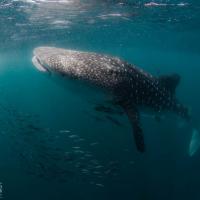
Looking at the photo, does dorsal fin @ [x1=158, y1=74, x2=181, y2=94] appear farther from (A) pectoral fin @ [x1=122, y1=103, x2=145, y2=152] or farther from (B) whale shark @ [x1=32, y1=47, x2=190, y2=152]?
(A) pectoral fin @ [x1=122, y1=103, x2=145, y2=152]

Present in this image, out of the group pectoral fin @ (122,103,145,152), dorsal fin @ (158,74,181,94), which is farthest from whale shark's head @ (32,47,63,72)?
dorsal fin @ (158,74,181,94)

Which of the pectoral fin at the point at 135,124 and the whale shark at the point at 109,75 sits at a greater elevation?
the whale shark at the point at 109,75

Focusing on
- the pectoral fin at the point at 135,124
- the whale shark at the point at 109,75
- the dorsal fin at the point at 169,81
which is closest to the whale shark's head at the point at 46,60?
the whale shark at the point at 109,75

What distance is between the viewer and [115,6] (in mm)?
16141

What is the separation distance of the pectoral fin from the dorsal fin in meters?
1.72

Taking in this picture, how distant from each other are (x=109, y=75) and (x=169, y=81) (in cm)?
237

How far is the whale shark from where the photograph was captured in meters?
5.27

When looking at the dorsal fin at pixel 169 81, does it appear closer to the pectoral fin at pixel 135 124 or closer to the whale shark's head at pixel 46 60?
the pectoral fin at pixel 135 124

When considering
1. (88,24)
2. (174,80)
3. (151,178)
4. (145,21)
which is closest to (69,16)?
(88,24)

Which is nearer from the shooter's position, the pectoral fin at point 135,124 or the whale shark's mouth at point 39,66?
the pectoral fin at point 135,124

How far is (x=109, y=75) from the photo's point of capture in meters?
5.53

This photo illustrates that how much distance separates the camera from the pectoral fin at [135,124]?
5.22 m

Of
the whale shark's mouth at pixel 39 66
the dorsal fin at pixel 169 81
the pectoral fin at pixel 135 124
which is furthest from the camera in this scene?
the dorsal fin at pixel 169 81

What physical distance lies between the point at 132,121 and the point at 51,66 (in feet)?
6.32
